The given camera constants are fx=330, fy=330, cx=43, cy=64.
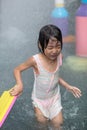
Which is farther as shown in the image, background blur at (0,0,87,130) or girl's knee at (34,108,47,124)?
background blur at (0,0,87,130)

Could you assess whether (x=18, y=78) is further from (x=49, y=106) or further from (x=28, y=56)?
(x=28, y=56)

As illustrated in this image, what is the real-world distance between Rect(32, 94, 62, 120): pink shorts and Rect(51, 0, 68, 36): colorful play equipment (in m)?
1.40

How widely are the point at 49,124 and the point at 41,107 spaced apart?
153mm

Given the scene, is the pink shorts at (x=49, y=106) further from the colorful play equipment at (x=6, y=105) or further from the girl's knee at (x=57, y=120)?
the colorful play equipment at (x=6, y=105)

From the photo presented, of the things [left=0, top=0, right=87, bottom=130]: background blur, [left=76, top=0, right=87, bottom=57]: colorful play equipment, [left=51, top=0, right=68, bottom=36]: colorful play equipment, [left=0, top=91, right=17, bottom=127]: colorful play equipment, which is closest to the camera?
[left=0, top=91, right=17, bottom=127]: colorful play equipment

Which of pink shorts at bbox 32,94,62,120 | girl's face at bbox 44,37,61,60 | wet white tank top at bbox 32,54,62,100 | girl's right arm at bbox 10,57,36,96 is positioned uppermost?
girl's face at bbox 44,37,61,60

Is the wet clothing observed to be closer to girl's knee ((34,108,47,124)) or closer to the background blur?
girl's knee ((34,108,47,124))

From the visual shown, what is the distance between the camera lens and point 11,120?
7.82 ft

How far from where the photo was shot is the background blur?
240 centimetres

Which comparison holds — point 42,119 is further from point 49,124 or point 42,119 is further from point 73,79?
point 73,79

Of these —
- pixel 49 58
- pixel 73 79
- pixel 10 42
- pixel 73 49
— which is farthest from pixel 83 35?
pixel 49 58

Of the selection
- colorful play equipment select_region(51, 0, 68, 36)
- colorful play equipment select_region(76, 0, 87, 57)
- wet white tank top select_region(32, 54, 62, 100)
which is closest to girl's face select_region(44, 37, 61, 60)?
wet white tank top select_region(32, 54, 62, 100)

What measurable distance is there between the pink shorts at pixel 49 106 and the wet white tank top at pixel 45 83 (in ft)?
0.09

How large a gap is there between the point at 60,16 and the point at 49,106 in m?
1.44
